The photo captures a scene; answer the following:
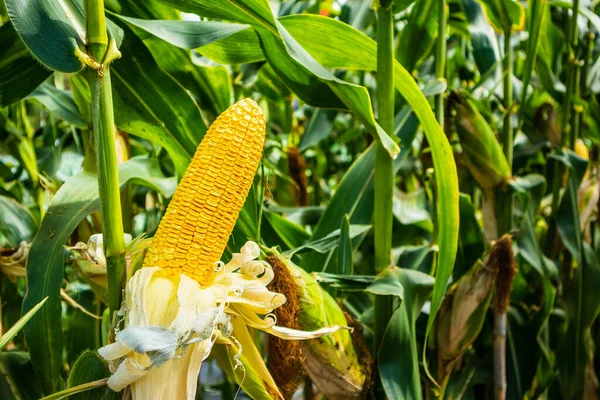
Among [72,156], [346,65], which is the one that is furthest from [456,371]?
[72,156]

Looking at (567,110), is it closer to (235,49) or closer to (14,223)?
(235,49)

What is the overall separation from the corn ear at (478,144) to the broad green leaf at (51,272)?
1.83 ft

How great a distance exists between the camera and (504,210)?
1.14 meters

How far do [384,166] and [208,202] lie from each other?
0.33m

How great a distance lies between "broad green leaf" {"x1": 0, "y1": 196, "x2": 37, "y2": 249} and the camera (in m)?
0.96

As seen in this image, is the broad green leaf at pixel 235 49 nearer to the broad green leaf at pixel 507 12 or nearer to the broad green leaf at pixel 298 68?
the broad green leaf at pixel 298 68

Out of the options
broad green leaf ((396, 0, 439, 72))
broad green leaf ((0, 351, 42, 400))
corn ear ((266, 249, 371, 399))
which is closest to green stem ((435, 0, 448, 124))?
broad green leaf ((396, 0, 439, 72))

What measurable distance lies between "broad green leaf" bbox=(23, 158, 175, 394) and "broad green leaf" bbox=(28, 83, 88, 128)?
0.20 m

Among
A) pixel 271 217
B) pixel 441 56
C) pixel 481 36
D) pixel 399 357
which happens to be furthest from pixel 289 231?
pixel 481 36

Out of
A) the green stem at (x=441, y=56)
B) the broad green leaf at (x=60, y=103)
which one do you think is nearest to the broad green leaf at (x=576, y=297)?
the green stem at (x=441, y=56)

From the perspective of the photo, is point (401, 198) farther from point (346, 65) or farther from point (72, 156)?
point (72, 156)

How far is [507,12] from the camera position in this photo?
1.18 meters

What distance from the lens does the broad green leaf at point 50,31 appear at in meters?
0.54

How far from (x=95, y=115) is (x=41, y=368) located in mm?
423
